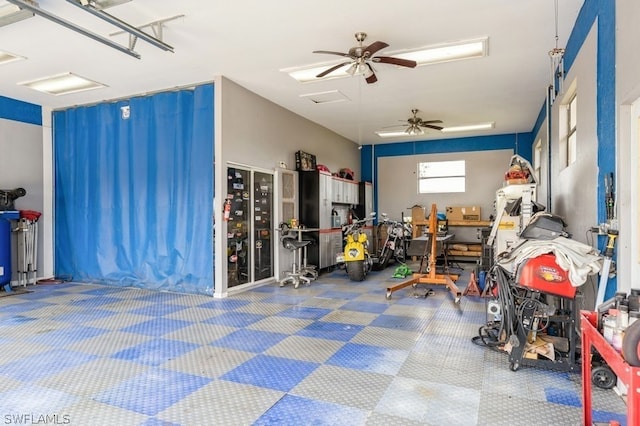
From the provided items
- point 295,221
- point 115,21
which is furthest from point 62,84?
point 295,221

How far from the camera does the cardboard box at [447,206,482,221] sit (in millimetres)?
10906

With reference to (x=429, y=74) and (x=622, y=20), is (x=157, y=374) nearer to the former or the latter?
(x=622, y=20)

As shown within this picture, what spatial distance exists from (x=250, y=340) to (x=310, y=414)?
163cm

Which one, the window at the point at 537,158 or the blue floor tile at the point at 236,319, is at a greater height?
the window at the point at 537,158

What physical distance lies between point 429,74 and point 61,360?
5955mm

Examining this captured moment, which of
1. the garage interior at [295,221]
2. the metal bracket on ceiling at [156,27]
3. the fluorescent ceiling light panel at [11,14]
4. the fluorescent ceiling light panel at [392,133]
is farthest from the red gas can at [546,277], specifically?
the fluorescent ceiling light panel at [392,133]

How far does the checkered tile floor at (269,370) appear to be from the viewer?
255 cm

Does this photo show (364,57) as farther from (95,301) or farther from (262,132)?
(95,301)

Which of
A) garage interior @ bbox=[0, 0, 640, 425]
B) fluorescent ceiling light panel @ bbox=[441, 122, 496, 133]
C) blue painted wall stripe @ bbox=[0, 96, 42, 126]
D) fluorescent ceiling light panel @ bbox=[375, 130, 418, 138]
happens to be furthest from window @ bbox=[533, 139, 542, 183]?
blue painted wall stripe @ bbox=[0, 96, 42, 126]

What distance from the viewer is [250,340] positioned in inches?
159

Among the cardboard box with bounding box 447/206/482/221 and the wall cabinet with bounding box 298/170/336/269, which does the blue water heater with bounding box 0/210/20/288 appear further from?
the cardboard box with bounding box 447/206/482/221

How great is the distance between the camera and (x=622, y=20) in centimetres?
282

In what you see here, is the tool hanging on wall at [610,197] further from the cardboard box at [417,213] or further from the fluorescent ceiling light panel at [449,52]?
the cardboard box at [417,213]

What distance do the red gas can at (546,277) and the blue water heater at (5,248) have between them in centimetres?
755
